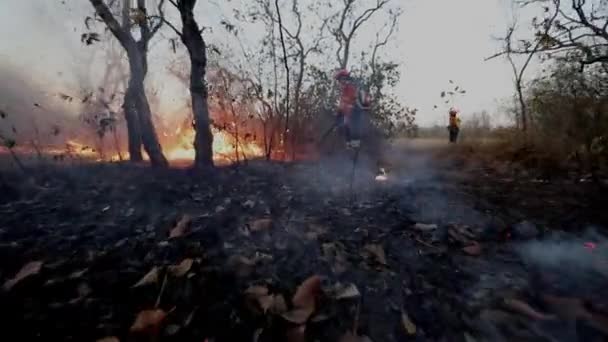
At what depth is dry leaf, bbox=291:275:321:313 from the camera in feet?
6.68

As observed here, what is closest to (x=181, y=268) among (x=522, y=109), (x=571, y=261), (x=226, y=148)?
(x=571, y=261)

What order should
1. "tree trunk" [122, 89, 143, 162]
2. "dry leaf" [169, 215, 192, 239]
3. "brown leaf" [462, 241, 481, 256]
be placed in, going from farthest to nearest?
"tree trunk" [122, 89, 143, 162] < "dry leaf" [169, 215, 192, 239] < "brown leaf" [462, 241, 481, 256]

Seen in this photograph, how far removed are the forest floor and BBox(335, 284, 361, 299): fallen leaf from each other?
0.6 inches

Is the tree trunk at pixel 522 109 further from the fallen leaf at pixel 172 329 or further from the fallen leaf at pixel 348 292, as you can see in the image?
the fallen leaf at pixel 172 329

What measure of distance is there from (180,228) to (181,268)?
837mm

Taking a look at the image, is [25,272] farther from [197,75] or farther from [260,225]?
[197,75]

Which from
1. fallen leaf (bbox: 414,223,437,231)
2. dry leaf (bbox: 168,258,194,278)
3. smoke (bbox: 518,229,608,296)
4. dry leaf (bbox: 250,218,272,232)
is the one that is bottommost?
smoke (bbox: 518,229,608,296)

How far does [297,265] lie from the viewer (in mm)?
2592

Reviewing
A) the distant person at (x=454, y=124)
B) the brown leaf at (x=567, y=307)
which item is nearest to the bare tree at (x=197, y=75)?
the brown leaf at (x=567, y=307)

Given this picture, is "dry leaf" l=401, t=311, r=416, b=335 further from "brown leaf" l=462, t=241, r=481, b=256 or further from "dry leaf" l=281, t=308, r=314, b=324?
"brown leaf" l=462, t=241, r=481, b=256

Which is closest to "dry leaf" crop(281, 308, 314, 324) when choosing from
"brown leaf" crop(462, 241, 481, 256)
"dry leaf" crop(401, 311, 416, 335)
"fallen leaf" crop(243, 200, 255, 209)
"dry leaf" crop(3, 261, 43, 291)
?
"dry leaf" crop(401, 311, 416, 335)

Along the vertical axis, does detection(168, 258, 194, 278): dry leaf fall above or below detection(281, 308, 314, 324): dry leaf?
above

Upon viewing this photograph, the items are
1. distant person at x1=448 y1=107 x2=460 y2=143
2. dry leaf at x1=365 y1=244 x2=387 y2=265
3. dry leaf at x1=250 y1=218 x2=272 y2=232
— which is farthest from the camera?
distant person at x1=448 y1=107 x2=460 y2=143

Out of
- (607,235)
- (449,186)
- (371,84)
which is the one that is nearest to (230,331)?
(607,235)
